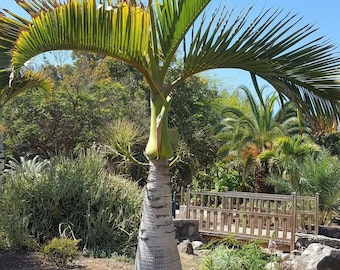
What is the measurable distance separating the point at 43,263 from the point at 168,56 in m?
3.48

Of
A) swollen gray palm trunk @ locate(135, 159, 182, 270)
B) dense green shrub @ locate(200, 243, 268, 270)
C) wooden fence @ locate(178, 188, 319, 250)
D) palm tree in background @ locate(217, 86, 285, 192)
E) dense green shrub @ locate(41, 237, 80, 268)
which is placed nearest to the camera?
swollen gray palm trunk @ locate(135, 159, 182, 270)

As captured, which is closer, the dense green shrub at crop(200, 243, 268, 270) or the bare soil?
the dense green shrub at crop(200, 243, 268, 270)

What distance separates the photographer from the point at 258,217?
966 cm

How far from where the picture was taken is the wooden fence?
9383 millimetres

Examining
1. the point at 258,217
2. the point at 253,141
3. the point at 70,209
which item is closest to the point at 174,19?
the point at 70,209

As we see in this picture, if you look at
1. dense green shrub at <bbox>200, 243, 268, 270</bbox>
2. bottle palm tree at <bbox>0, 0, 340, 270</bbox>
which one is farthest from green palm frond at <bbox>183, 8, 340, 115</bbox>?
dense green shrub at <bbox>200, 243, 268, 270</bbox>

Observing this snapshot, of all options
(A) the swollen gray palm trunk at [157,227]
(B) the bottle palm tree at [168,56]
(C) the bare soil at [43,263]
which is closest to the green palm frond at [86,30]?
(B) the bottle palm tree at [168,56]

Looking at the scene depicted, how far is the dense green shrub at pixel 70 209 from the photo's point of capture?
22.3ft

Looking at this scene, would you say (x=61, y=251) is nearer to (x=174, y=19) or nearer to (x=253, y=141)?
(x=174, y=19)

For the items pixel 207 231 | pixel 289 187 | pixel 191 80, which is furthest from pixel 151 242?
pixel 191 80

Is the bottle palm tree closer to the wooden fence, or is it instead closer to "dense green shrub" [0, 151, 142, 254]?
"dense green shrub" [0, 151, 142, 254]

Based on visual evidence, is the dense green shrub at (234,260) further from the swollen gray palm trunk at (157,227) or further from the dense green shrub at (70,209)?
the dense green shrub at (70,209)

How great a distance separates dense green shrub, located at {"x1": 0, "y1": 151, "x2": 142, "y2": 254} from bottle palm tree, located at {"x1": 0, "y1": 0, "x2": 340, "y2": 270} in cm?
304

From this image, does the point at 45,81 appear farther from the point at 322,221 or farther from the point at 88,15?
the point at 322,221
